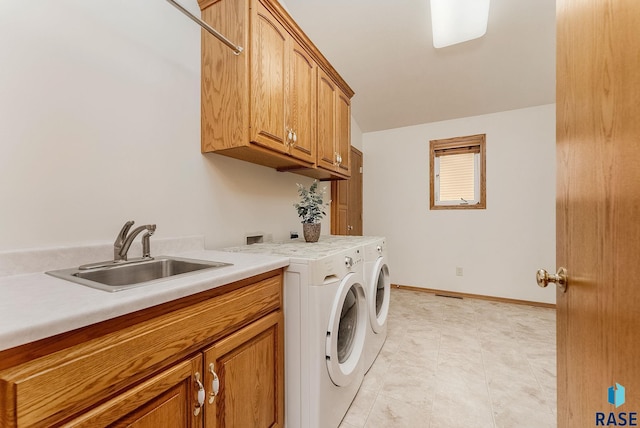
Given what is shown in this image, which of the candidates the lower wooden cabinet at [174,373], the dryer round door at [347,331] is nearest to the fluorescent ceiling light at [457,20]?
the dryer round door at [347,331]

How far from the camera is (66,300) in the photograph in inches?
24.9

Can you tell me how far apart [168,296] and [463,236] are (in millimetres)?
3504

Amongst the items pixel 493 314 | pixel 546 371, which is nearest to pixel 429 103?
pixel 493 314

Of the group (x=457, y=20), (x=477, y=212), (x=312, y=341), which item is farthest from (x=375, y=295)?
(x=477, y=212)

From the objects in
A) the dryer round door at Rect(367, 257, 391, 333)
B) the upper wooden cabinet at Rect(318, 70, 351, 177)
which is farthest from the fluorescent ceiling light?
the dryer round door at Rect(367, 257, 391, 333)

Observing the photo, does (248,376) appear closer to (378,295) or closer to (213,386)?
(213,386)

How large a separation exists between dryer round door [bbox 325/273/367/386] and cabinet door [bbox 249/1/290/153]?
0.88m

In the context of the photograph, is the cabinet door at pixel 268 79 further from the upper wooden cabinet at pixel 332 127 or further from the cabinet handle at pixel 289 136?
the upper wooden cabinet at pixel 332 127

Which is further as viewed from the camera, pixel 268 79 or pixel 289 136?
pixel 289 136

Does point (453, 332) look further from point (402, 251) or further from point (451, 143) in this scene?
point (451, 143)

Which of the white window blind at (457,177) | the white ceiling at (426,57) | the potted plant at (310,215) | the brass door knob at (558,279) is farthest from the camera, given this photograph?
the white window blind at (457,177)

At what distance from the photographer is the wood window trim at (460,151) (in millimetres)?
3322

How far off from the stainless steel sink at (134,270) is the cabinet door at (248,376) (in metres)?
0.28

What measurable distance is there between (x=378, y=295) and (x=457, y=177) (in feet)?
7.20
